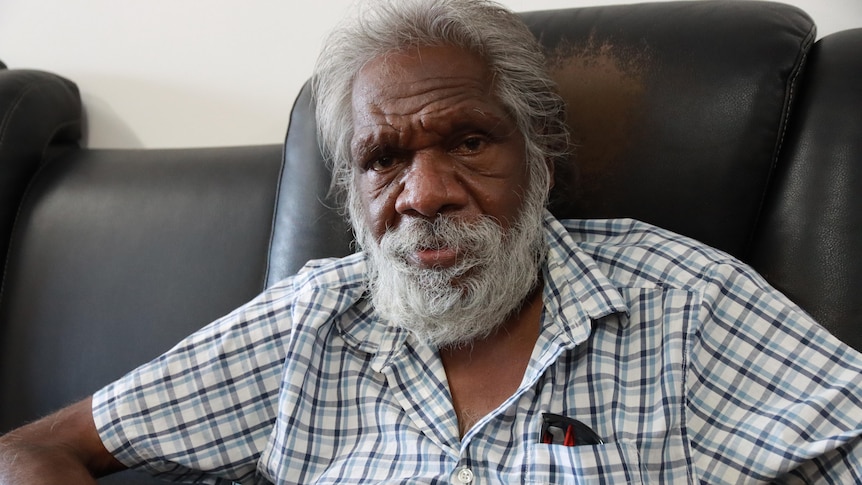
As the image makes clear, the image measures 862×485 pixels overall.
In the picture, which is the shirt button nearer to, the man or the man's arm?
the man

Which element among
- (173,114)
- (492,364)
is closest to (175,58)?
A: (173,114)

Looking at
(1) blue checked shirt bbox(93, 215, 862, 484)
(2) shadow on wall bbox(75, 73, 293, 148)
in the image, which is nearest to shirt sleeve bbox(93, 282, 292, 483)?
(1) blue checked shirt bbox(93, 215, 862, 484)

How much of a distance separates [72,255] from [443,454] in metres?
1.04

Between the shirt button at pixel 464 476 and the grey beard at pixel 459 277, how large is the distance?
210mm

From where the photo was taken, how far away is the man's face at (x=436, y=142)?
116cm

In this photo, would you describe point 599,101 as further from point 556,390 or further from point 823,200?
point 556,390

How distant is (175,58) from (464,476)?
132 cm

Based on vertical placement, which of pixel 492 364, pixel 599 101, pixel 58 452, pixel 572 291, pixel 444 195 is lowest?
pixel 58 452

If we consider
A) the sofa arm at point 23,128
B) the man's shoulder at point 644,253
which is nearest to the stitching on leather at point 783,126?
the man's shoulder at point 644,253

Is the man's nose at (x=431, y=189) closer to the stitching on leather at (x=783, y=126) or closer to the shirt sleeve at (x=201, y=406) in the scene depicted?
the shirt sleeve at (x=201, y=406)

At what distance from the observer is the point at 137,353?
1.63 metres

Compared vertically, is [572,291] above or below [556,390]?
above

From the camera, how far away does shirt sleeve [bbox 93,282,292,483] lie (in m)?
1.25

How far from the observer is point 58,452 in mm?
1196
